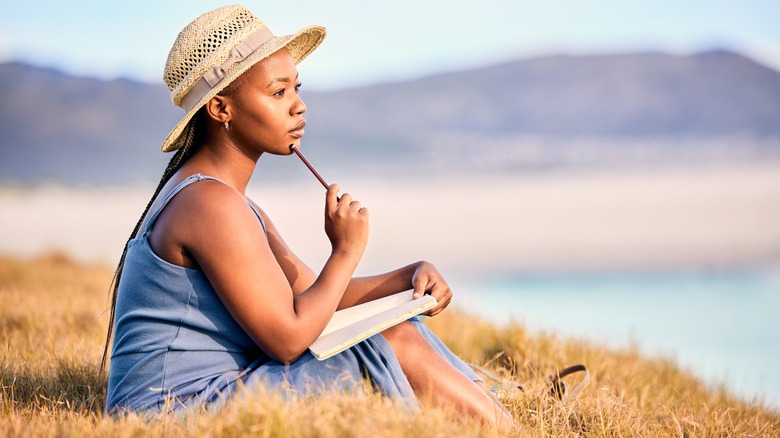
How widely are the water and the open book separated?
1.61 meters

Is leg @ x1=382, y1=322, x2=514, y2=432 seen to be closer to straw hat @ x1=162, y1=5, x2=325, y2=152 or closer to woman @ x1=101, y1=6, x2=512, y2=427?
woman @ x1=101, y1=6, x2=512, y2=427

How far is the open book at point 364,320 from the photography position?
8.16 ft

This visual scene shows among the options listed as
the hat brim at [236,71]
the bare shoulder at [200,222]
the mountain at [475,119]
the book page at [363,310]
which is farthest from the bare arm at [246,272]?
the mountain at [475,119]

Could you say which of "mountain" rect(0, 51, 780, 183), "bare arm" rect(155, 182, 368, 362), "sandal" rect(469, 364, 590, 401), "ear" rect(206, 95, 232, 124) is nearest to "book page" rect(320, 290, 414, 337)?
"bare arm" rect(155, 182, 368, 362)

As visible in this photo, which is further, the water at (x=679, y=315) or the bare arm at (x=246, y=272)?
the water at (x=679, y=315)

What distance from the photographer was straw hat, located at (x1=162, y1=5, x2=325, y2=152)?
2656mm

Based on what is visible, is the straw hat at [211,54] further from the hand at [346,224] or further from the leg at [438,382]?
the leg at [438,382]

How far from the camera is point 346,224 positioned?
2.57 metres

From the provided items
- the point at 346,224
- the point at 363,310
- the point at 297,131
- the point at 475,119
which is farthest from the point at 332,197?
the point at 475,119

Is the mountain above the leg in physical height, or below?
below

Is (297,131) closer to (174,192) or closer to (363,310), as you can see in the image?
(174,192)

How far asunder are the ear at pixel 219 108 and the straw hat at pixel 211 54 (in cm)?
4

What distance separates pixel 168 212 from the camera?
251cm

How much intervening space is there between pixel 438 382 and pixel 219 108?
1087mm
